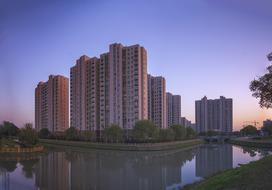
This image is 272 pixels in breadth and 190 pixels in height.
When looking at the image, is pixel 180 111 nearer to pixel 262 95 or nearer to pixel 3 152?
pixel 3 152

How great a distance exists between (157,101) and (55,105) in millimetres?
44692

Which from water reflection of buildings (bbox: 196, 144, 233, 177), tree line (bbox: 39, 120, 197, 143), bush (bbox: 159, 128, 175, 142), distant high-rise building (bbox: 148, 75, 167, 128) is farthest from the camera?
distant high-rise building (bbox: 148, 75, 167, 128)

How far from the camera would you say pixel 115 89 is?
8319 centimetres

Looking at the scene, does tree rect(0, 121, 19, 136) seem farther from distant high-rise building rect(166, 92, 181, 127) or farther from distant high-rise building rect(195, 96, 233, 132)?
distant high-rise building rect(195, 96, 233, 132)

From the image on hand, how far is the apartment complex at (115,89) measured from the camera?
3167 inches

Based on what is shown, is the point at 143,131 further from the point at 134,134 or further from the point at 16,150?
the point at 16,150

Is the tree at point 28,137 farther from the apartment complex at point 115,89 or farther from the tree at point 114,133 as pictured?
the apartment complex at point 115,89

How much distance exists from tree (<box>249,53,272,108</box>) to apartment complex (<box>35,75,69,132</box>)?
110m

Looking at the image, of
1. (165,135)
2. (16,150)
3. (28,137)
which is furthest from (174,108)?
(16,150)

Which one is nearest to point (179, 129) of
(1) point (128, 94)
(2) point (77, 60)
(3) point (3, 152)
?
(1) point (128, 94)

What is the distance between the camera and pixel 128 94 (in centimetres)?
8112

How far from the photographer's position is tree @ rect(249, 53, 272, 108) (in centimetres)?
1727

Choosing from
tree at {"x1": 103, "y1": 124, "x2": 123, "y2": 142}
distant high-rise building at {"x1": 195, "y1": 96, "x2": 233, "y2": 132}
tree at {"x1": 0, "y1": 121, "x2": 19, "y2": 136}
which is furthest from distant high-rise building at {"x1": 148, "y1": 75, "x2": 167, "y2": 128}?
distant high-rise building at {"x1": 195, "y1": 96, "x2": 233, "y2": 132}

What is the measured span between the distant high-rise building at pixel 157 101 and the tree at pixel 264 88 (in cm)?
8442
